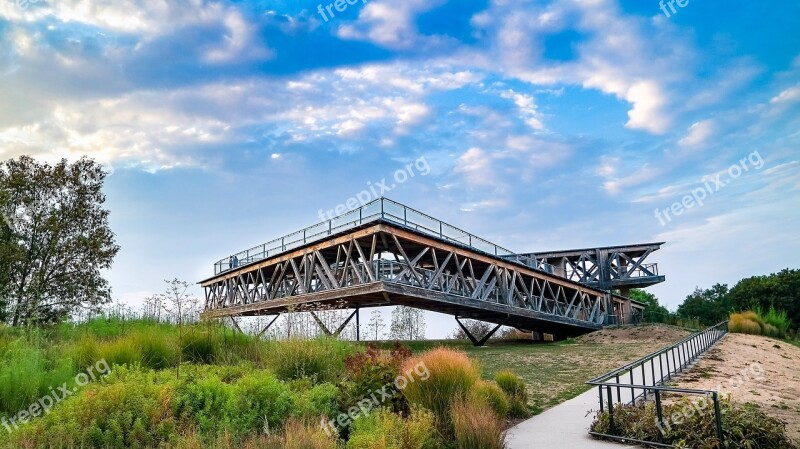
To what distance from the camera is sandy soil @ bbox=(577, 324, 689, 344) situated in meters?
28.8

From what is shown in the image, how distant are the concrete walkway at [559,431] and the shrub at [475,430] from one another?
53 centimetres

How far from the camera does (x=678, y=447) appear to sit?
7.31 m

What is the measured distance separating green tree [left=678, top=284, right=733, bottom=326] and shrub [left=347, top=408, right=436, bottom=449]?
5593cm

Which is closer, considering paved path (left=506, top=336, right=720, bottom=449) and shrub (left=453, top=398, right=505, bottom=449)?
shrub (left=453, top=398, right=505, bottom=449)

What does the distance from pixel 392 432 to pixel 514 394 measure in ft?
13.5

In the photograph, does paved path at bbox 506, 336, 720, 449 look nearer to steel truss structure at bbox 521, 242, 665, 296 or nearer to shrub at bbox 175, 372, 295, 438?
shrub at bbox 175, 372, 295, 438

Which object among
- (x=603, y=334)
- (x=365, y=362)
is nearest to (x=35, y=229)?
(x=365, y=362)

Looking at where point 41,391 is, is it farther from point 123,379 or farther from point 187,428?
point 187,428

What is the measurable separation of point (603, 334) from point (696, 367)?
15868 mm

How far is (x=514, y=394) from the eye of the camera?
1020cm

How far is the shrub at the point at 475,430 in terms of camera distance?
7250 millimetres

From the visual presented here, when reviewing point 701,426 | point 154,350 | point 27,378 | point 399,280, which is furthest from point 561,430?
point 399,280

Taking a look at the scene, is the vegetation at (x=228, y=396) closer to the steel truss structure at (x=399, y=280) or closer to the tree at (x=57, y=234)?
the steel truss structure at (x=399, y=280)
